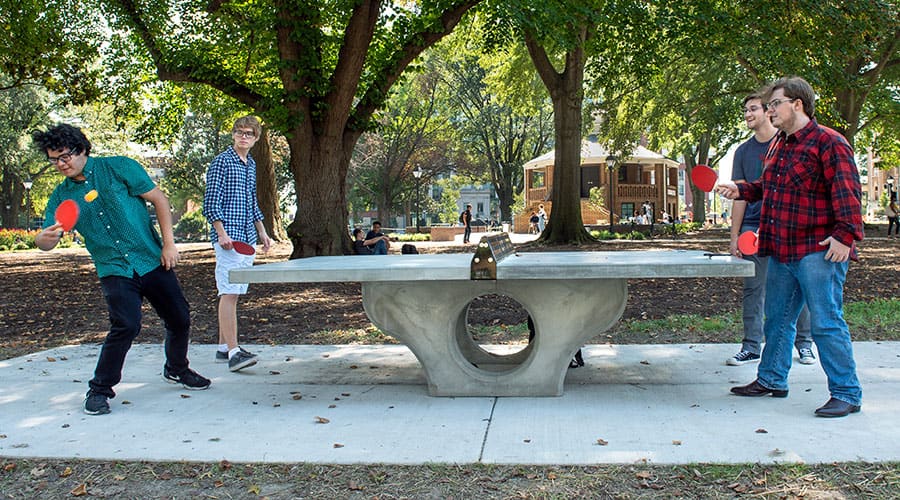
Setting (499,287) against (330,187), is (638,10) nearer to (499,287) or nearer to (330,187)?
(330,187)

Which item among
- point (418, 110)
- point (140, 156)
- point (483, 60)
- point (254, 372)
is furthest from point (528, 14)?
point (140, 156)

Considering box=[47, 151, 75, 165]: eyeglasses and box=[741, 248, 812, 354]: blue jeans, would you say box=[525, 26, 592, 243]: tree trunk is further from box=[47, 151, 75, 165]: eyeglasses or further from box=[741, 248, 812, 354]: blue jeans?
box=[47, 151, 75, 165]: eyeglasses

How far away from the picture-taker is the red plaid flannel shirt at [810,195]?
4.16 metres

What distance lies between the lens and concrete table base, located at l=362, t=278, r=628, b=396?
15.6ft

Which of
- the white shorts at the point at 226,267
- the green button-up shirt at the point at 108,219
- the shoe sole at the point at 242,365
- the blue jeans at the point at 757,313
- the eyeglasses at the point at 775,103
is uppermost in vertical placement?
the eyeglasses at the point at 775,103

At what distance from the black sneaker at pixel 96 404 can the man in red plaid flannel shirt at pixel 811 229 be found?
13.2 ft

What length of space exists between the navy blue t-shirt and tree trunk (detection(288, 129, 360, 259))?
9793 mm

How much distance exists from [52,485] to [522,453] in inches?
83.6

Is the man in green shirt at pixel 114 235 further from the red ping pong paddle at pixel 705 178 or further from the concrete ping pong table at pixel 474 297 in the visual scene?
the red ping pong paddle at pixel 705 178

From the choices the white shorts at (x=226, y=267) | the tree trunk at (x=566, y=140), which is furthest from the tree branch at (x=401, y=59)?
the white shorts at (x=226, y=267)

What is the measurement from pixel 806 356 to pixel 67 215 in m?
5.06

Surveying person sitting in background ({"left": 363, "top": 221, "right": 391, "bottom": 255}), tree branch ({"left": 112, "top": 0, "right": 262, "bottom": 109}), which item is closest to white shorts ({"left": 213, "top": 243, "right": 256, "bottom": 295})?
person sitting in background ({"left": 363, "top": 221, "right": 391, "bottom": 255})

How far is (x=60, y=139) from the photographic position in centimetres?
447

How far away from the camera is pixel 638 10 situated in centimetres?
1434
